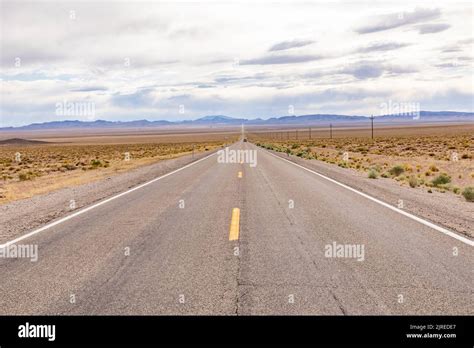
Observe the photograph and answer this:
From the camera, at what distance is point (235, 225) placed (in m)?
9.64

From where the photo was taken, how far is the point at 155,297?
542cm

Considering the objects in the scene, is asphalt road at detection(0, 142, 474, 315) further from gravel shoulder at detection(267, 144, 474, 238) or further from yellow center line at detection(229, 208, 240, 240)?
gravel shoulder at detection(267, 144, 474, 238)

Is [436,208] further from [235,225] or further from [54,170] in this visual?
[54,170]

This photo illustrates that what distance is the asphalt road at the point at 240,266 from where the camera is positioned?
5.18 meters

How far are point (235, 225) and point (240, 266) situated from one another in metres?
3.04

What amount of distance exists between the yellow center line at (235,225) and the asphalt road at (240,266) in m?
0.11

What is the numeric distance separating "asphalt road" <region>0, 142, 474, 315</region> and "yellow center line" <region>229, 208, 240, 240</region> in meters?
0.11

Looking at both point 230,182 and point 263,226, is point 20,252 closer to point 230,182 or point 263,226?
point 263,226

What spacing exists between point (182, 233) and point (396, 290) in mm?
4382
